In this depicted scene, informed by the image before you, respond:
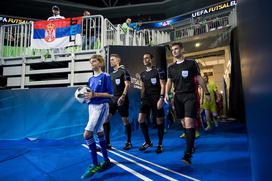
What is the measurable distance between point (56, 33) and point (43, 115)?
8.27 ft

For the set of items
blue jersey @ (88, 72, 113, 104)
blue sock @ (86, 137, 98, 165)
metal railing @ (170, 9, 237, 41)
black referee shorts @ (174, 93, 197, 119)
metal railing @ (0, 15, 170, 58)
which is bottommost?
blue sock @ (86, 137, 98, 165)

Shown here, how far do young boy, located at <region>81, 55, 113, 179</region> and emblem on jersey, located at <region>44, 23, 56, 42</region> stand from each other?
416cm

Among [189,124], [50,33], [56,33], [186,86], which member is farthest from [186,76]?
[50,33]

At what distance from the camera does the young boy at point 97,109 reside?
310cm

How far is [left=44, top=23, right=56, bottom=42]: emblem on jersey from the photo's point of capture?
270 inches

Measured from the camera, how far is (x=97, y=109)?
3205 mm

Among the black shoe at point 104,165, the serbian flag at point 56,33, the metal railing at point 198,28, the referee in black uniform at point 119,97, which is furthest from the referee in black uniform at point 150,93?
the metal railing at point 198,28

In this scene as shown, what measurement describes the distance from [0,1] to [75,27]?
13211 millimetres

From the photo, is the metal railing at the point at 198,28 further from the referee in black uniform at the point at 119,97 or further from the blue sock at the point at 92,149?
the blue sock at the point at 92,149

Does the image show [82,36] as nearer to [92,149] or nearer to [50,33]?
[50,33]

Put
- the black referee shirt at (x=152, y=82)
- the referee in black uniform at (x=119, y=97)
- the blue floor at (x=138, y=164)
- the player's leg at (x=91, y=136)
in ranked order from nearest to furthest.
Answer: the blue floor at (x=138, y=164) → the player's leg at (x=91, y=136) → the black referee shirt at (x=152, y=82) → the referee in black uniform at (x=119, y=97)

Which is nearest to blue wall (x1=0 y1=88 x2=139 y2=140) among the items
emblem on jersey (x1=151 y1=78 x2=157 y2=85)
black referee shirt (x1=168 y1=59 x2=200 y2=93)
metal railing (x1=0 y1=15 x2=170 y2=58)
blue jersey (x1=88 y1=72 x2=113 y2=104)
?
metal railing (x1=0 y1=15 x2=170 y2=58)

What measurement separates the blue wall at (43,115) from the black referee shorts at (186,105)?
3.13 meters

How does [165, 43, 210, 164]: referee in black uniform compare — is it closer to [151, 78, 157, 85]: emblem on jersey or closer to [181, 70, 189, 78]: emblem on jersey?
[181, 70, 189, 78]: emblem on jersey
